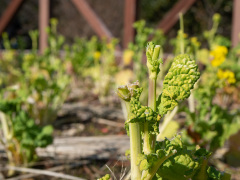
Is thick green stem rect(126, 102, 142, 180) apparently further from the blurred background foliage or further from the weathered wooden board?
A: the blurred background foliage

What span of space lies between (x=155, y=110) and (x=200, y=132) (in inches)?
36.2

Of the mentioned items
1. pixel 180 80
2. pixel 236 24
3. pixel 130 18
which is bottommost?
pixel 180 80

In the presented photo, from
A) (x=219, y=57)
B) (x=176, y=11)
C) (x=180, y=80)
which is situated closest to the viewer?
(x=180, y=80)

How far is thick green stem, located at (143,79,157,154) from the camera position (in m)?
0.72

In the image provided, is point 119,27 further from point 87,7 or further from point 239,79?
point 239,79

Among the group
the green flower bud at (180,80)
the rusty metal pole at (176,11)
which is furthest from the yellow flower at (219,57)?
the rusty metal pole at (176,11)

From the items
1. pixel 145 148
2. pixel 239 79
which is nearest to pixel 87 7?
pixel 239 79

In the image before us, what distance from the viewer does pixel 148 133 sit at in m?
0.75

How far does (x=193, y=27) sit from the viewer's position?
774 centimetres

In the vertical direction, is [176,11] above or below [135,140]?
above

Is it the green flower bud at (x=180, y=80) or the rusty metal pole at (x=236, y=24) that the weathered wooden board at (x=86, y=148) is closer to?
the green flower bud at (x=180, y=80)

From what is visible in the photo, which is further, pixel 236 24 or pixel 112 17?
pixel 112 17

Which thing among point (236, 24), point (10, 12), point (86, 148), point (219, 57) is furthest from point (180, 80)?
point (10, 12)

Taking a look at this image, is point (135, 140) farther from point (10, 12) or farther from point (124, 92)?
point (10, 12)
